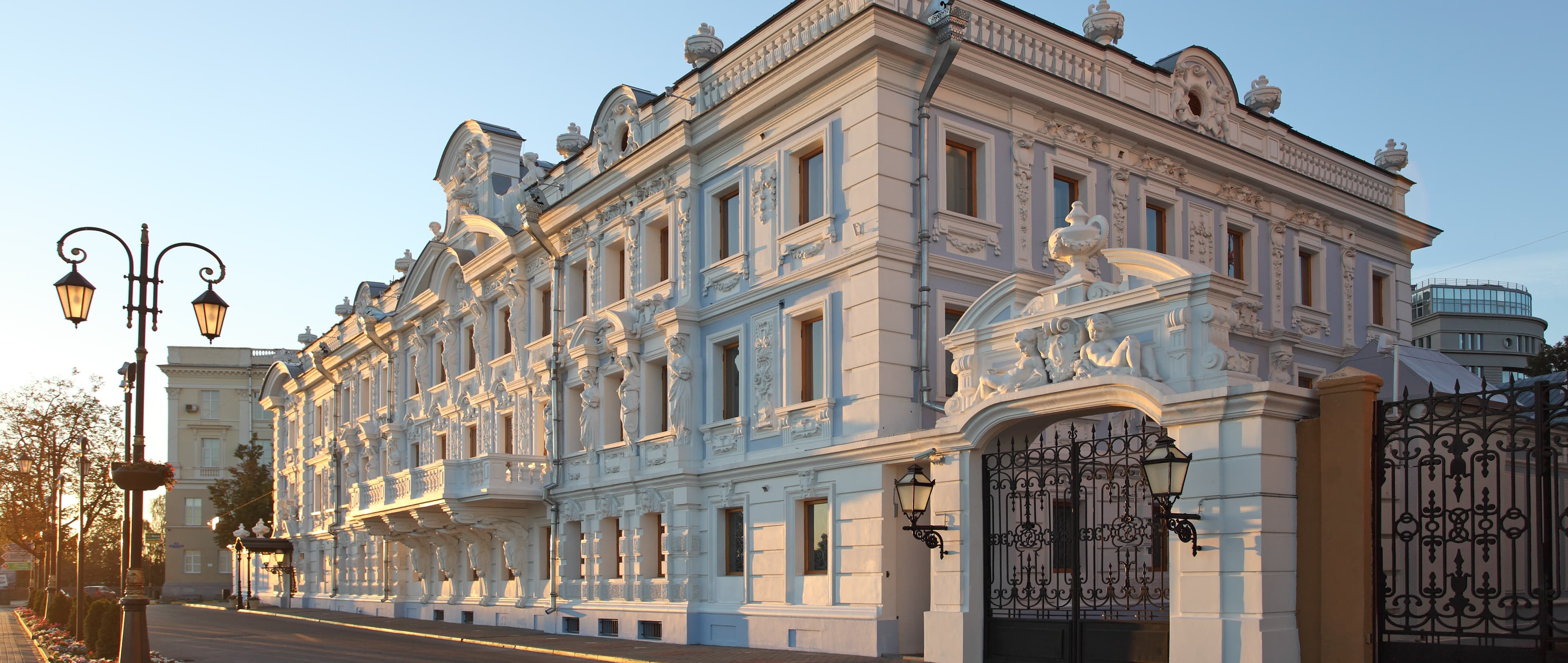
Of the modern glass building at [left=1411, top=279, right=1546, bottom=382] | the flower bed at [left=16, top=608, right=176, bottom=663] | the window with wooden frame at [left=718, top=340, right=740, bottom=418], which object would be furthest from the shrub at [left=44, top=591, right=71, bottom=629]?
the modern glass building at [left=1411, top=279, right=1546, bottom=382]

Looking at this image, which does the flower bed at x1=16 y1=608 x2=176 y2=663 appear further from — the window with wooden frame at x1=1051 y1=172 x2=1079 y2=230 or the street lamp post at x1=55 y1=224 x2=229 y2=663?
the window with wooden frame at x1=1051 y1=172 x2=1079 y2=230

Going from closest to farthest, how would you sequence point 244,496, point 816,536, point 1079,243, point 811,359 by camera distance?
point 1079,243 → point 816,536 → point 811,359 → point 244,496

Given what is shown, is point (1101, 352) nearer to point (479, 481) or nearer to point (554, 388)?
point (554, 388)

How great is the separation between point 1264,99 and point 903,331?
11482 millimetres

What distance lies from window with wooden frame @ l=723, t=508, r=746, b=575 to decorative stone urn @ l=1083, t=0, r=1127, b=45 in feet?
32.5

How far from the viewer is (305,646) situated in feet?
83.6

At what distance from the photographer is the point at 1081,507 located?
66.2 ft

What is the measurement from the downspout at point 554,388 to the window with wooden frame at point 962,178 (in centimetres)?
1076

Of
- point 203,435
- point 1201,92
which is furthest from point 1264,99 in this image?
point 203,435

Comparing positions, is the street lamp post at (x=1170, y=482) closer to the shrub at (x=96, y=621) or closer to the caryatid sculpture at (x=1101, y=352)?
the caryatid sculpture at (x=1101, y=352)

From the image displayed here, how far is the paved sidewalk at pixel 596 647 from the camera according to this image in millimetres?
18656

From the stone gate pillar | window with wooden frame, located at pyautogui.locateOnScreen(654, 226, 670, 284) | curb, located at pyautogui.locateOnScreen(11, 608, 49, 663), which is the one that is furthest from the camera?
window with wooden frame, located at pyautogui.locateOnScreen(654, 226, 670, 284)

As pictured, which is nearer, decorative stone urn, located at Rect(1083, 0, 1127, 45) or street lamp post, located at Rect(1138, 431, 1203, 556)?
street lamp post, located at Rect(1138, 431, 1203, 556)

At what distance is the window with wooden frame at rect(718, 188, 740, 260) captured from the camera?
22.4m
